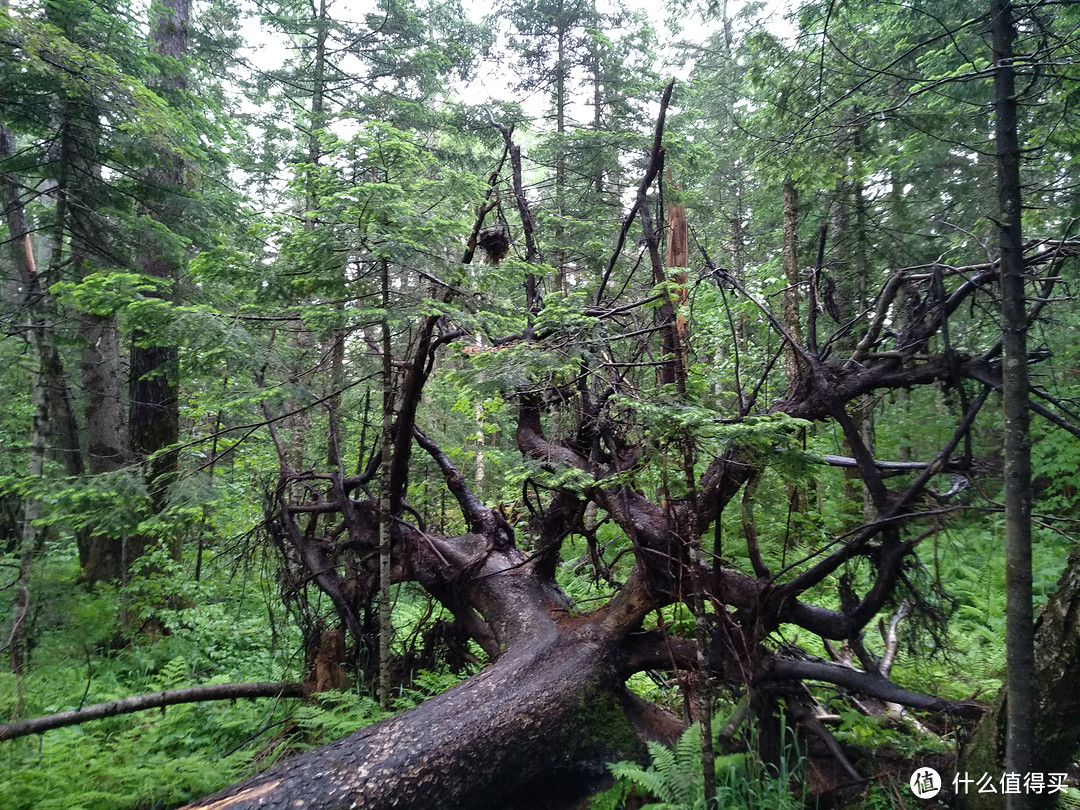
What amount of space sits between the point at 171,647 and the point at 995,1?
9.12 meters

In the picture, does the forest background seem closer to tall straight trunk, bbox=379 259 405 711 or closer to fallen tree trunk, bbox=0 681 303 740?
tall straight trunk, bbox=379 259 405 711

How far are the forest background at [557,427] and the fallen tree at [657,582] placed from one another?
0.11 ft

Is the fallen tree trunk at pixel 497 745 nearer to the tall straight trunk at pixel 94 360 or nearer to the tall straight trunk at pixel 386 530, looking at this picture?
the tall straight trunk at pixel 386 530

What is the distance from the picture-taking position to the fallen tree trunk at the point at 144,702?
383 cm

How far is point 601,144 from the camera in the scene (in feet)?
39.7

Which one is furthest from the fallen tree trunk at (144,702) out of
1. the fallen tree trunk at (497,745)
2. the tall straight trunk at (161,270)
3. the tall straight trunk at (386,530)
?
the tall straight trunk at (161,270)

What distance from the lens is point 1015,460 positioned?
2.48m

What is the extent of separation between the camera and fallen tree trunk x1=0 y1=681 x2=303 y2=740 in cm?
383

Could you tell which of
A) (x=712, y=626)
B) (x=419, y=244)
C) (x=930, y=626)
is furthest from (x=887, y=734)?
(x=419, y=244)

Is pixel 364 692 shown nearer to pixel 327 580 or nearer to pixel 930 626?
pixel 327 580

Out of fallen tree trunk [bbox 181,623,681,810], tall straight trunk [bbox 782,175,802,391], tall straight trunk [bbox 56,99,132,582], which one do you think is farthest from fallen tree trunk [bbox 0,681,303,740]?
tall straight trunk [bbox 782,175,802,391]

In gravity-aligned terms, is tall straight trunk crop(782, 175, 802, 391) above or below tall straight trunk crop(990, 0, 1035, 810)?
above

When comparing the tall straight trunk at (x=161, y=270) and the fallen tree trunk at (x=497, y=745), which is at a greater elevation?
the tall straight trunk at (x=161, y=270)

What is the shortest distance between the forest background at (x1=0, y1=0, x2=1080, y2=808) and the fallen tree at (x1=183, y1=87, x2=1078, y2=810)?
0.11 feet
